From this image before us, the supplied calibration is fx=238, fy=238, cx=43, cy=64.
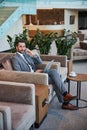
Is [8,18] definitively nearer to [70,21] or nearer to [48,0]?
[48,0]

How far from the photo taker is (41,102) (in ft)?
10.4

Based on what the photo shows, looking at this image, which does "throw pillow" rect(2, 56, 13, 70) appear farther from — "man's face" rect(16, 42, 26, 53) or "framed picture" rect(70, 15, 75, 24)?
"framed picture" rect(70, 15, 75, 24)

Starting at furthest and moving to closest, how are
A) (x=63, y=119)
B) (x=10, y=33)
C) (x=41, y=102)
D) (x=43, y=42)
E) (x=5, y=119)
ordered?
(x=10, y=33), (x=43, y=42), (x=63, y=119), (x=41, y=102), (x=5, y=119)

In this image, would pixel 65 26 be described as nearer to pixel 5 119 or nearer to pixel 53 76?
pixel 53 76

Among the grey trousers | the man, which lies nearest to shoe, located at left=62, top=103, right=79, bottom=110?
the man

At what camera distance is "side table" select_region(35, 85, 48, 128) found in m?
3.08

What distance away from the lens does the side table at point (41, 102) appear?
3078 mm

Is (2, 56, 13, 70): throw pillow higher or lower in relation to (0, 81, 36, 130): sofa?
higher

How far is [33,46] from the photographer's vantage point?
5395 mm

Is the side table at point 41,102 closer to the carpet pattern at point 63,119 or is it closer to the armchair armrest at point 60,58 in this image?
the carpet pattern at point 63,119

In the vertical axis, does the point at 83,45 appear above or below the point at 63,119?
above

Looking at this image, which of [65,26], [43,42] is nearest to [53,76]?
[43,42]

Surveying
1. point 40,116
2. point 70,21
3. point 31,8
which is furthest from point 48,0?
point 40,116

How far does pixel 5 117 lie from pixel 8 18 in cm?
707
